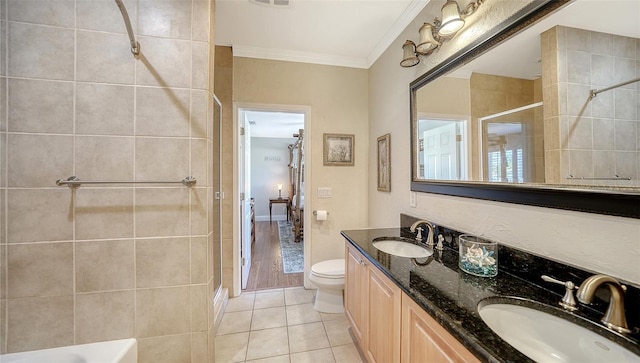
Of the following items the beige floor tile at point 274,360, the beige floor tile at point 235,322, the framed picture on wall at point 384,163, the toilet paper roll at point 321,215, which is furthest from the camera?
the toilet paper roll at point 321,215

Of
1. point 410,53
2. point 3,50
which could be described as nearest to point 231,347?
point 3,50

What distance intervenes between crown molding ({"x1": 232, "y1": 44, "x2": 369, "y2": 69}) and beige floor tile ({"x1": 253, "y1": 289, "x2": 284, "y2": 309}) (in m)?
2.53

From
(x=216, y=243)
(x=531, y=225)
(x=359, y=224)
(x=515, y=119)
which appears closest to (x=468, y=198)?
(x=531, y=225)

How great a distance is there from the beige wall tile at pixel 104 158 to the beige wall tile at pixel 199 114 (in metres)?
0.32

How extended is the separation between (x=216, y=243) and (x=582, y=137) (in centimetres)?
250

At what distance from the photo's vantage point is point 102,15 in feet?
3.86

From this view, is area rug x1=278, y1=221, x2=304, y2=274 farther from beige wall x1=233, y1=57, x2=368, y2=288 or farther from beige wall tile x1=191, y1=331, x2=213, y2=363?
beige wall tile x1=191, y1=331, x2=213, y2=363

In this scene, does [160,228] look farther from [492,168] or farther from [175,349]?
[492,168]

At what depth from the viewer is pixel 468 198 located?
131 centimetres

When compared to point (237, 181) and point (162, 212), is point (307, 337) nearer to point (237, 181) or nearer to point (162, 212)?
point (162, 212)

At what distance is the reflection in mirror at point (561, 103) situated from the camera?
721 millimetres

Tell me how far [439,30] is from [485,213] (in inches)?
45.0

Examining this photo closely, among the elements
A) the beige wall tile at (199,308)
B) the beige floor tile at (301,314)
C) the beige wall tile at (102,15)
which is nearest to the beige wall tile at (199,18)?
the beige wall tile at (102,15)

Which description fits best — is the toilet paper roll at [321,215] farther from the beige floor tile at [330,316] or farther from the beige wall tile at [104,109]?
the beige wall tile at [104,109]
